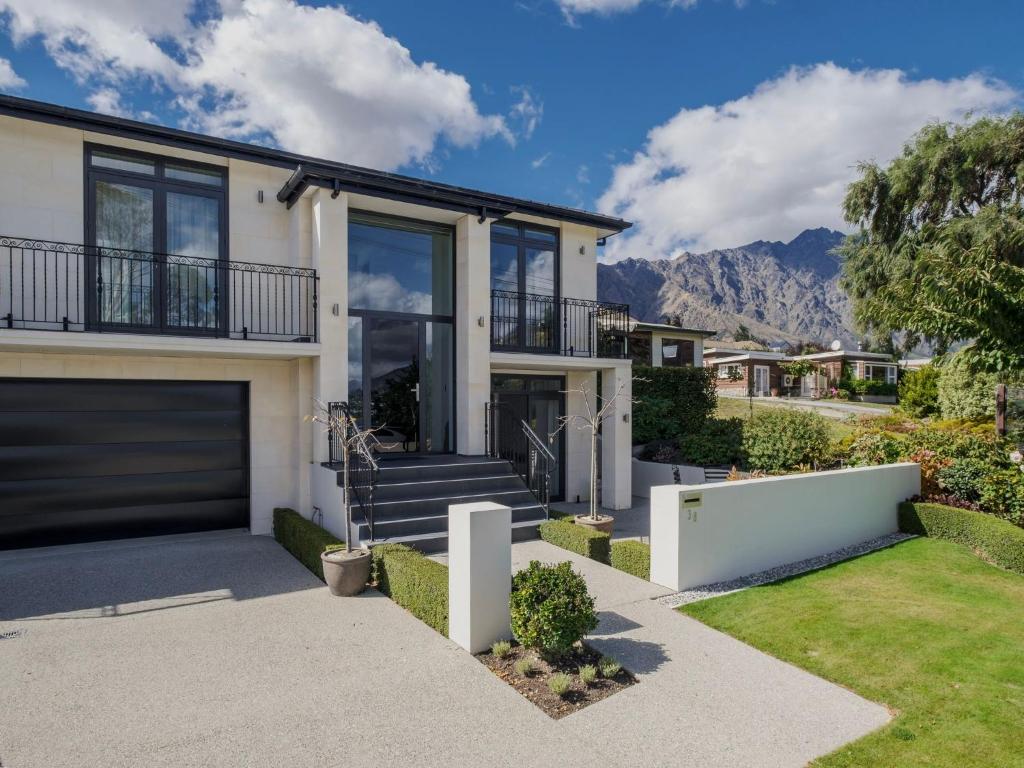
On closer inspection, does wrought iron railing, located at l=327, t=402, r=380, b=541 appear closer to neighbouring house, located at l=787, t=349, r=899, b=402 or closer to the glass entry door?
the glass entry door

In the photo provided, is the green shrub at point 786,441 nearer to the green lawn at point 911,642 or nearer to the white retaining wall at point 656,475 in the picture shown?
the white retaining wall at point 656,475

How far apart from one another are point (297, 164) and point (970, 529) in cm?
1244

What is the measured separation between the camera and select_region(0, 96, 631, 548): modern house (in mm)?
8047

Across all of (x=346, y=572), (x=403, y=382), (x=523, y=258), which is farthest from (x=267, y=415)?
(x=523, y=258)

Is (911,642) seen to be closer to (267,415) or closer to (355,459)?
(355,459)

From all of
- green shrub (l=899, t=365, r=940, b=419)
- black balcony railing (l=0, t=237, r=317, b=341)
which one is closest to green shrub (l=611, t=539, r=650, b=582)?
black balcony railing (l=0, t=237, r=317, b=341)

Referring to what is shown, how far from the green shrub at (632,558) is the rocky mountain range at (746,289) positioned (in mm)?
126662

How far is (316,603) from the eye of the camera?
6164mm

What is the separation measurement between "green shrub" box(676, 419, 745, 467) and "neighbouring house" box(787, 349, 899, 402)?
25.3 m

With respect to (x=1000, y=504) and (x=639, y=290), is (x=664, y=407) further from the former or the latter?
(x=639, y=290)

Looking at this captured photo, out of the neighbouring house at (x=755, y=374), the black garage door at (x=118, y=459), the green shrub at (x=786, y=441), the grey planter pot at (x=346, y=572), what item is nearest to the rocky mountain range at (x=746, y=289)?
the neighbouring house at (x=755, y=374)

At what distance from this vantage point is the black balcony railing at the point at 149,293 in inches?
312

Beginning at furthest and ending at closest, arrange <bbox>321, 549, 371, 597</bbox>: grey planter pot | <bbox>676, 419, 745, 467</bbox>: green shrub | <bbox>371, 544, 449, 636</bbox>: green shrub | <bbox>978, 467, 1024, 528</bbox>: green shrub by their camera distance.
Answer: <bbox>676, 419, 745, 467</bbox>: green shrub
<bbox>978, 467, 1024, 528</bbox>: green shrub
<bbox>321, 549, 371, 597</bbox>: grey planter pot
<bbox>371, 544, 449, 636</bbox>: green shrub

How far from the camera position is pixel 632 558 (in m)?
7.15
